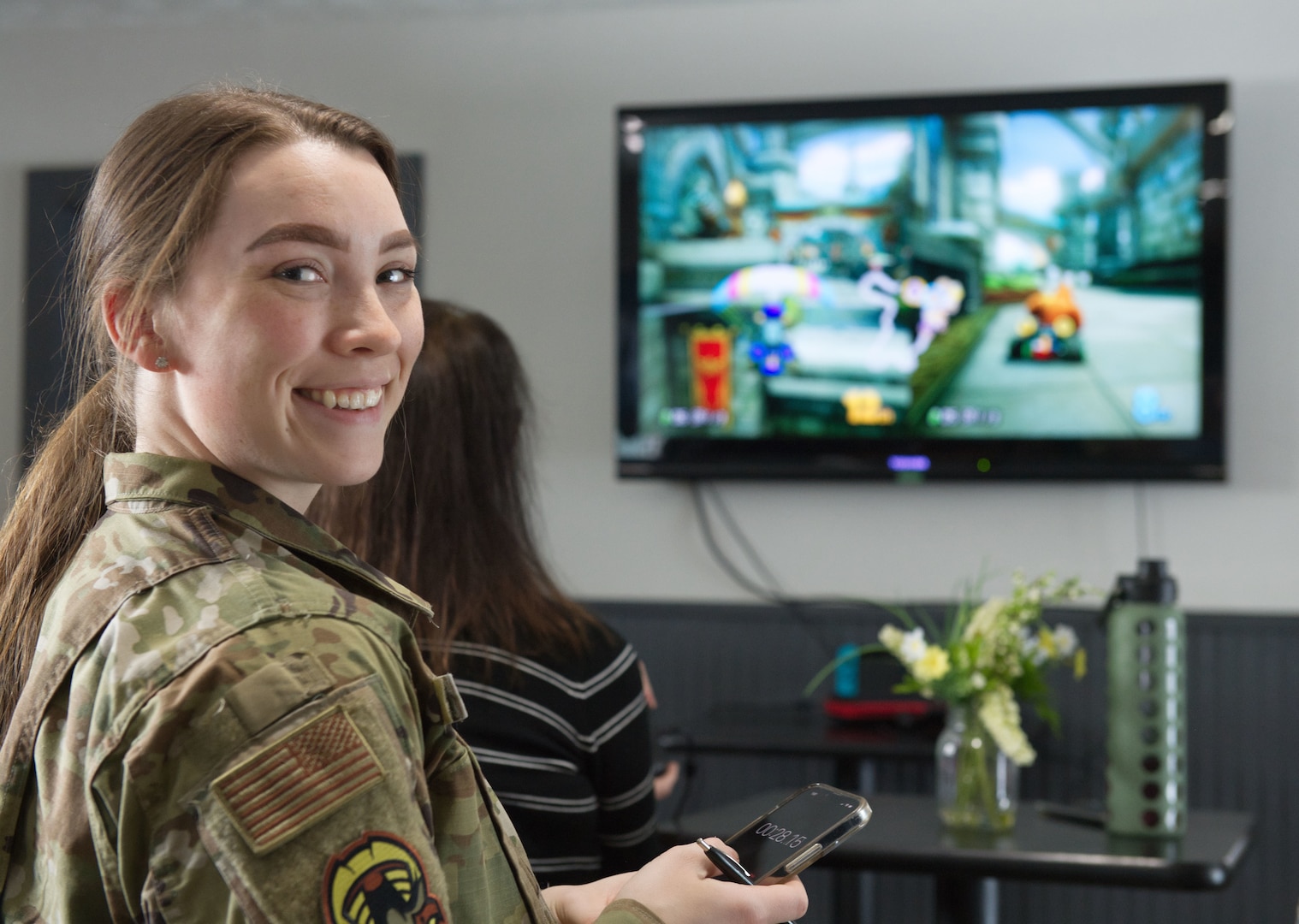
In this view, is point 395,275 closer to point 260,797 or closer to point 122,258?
point 122,258

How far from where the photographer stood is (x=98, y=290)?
90 centimetres

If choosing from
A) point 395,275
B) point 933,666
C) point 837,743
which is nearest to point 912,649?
point 933,666

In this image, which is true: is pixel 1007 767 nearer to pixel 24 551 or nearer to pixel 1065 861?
pixel 1065 861

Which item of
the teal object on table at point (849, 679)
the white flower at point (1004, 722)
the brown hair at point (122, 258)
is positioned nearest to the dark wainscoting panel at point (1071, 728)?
the teal object on table at point (849, 679)

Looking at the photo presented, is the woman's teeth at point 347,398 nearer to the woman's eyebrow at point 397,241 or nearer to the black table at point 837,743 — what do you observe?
the woman's eyebrow at point 397,241

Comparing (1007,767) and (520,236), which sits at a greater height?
(520,236)

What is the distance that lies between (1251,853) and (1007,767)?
139 cm

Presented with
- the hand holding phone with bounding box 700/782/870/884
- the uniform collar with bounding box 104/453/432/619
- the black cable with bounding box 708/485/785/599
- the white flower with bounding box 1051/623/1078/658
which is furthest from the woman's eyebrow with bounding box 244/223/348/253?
the black cable with bounding box 708/485/785/599

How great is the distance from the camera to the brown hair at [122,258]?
0.83m

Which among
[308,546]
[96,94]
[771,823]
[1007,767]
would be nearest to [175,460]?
[308,546]

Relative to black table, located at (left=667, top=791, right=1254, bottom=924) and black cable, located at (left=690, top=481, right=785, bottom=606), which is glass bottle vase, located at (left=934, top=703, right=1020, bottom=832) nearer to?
black table, located at (left=667, top=791, right=1254, bottom=924)

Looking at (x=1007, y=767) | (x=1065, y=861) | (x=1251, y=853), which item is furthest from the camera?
(x=1251, y=853)

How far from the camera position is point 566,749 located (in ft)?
5.11

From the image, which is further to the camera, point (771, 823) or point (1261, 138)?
point (1261, 138)
